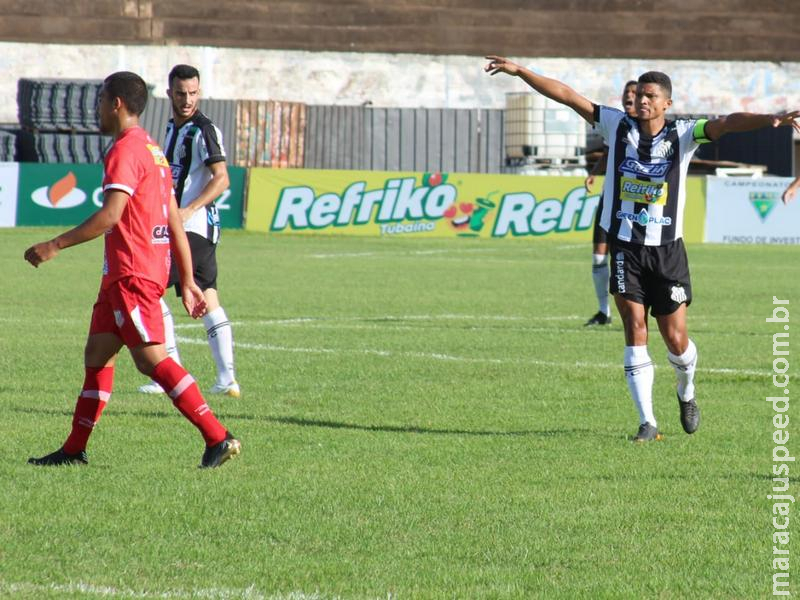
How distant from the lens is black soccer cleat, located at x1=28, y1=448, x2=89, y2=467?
697cm

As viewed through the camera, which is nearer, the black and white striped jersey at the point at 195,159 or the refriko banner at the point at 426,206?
the black and white striped jersey at the point at 195,159

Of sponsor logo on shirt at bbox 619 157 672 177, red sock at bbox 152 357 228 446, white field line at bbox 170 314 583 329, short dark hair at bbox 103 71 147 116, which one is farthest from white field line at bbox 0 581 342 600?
white field line at bbox 170 314 583 329

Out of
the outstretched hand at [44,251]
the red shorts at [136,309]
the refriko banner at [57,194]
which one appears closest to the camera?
the outstretched hand at [44,251]

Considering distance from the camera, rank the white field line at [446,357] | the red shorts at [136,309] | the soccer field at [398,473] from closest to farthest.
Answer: the soccer field at [398,473] < the red shorts at [136,309] < the white field line at [446,357]

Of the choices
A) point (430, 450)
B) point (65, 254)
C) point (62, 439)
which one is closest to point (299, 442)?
point (430, 450)

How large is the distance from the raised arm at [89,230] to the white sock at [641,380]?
314 cm

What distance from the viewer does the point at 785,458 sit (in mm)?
→ 7559

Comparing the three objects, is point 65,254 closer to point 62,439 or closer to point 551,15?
point 62,439

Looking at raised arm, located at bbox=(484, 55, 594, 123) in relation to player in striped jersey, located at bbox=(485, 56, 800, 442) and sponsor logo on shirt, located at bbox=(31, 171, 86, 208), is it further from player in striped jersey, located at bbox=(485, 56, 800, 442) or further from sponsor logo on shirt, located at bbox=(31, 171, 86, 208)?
sponsor logo on shirt, located at bbox=(31, 171, 86, 208)

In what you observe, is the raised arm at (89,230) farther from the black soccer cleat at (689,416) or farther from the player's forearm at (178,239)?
the black soccer cleat at (689,416)

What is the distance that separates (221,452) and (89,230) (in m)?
1.23

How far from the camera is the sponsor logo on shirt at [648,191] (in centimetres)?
825

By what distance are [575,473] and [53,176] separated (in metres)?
23.8

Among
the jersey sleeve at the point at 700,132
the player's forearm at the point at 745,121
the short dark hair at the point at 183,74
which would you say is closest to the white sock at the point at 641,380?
the jersey sleeve at the point at 700,132
